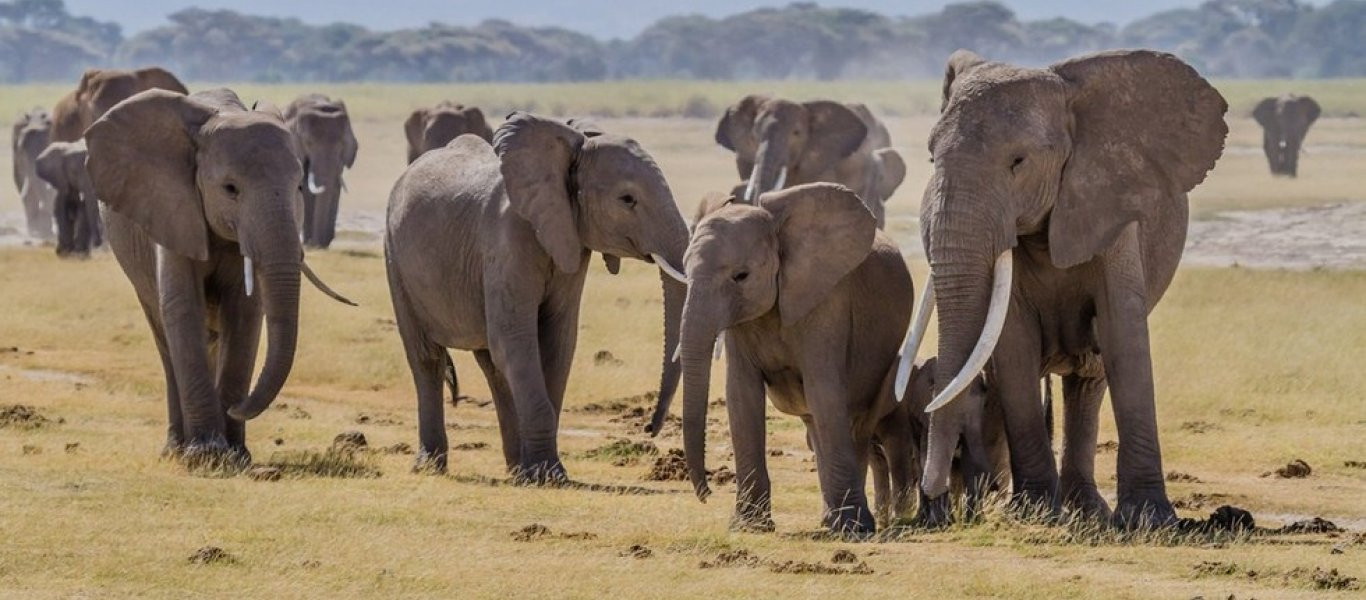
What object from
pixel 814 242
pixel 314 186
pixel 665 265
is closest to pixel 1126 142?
pixel 814 242

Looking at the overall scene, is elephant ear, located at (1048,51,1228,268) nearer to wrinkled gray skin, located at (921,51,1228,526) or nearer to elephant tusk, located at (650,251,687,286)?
wrinkled gray skin, located at (921,51,1228,526)

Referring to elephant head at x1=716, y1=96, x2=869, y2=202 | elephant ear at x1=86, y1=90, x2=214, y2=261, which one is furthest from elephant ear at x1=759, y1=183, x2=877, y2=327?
elephant head at x1=716, y1=96, x2=869, y2=202

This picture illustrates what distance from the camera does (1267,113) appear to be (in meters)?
55.7

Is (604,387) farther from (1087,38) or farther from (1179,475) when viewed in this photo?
(1087,38)

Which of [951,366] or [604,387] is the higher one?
[951,366]

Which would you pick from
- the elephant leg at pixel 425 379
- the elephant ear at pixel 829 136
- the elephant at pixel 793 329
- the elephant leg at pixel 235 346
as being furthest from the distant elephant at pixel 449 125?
the elephant at pixel 793 329

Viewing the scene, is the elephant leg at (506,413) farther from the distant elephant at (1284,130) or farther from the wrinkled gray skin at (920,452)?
the distant elephant at (1284,130)

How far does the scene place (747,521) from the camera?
11.7 meters

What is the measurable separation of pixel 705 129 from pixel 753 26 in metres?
89.5

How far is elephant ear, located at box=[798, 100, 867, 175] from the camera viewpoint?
31516 mm

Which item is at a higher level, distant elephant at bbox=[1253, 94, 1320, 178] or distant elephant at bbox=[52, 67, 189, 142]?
distant elephant at bbox=[52, 67, 189, 142]

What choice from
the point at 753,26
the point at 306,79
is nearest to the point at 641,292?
the point at 753,26

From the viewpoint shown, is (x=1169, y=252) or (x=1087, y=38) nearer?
(x=1169, y=252)

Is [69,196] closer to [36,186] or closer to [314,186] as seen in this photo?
[314,186]
